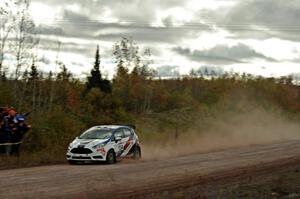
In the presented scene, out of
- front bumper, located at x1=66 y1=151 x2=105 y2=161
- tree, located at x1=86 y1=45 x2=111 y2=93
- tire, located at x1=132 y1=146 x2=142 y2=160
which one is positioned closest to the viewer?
front bumper, located at x1=66 y1=151 x2=105 y2=161

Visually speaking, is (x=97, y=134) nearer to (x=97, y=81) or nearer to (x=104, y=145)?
(x=104, y=145)

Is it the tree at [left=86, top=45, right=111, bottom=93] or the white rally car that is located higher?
the tree at [left=86, top=45, right=111, bottom=93]

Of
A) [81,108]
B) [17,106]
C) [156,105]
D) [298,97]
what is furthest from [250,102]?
[17,106]

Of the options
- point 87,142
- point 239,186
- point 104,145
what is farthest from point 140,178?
point 87,142

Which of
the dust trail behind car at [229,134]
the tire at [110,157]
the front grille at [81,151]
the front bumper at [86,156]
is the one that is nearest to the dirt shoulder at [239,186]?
the tire at [110,157]

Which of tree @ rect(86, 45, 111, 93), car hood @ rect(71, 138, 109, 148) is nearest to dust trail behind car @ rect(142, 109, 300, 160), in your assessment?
car hood @ rect(71, 138, 109, 148)

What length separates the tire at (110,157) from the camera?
2272 centimetres

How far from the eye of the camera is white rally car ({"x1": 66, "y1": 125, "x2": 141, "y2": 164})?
73.2 feet

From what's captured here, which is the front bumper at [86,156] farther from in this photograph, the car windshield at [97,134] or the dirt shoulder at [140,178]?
the dirt shoulder at [140,178]

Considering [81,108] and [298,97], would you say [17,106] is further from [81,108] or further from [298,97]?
[298,97]

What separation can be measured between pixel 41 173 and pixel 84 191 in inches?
175

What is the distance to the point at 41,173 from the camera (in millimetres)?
18078

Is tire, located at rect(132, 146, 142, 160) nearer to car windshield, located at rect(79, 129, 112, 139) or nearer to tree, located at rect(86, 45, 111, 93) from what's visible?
car windshield, located at rect(79, 129, 112, 139)

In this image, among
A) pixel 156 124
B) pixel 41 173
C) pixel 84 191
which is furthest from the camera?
pixel 156 124
